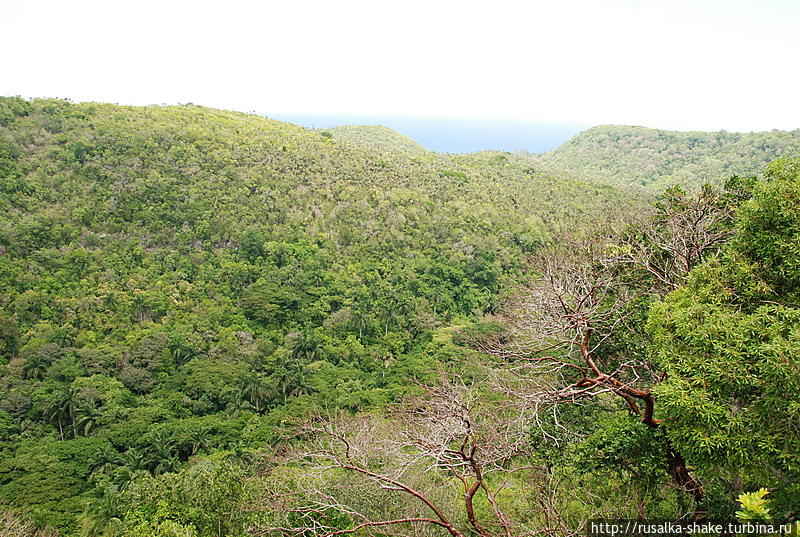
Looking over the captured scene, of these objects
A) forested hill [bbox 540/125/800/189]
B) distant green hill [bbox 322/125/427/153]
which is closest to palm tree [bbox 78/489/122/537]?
forested hill [bbox 540/125/800/189]

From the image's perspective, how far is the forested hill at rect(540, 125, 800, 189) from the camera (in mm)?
55844

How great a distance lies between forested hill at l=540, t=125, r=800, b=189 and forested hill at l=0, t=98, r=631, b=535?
22.0 meters

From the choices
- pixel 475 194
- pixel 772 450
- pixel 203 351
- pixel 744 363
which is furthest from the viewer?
pixel 475 194

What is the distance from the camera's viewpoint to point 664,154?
72.4m

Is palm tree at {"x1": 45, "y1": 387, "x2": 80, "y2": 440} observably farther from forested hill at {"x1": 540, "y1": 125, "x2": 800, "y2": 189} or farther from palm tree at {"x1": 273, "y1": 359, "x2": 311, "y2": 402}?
forested hill at {"x1": 540, "y1": 125, "x2": 800, "y2": 189}

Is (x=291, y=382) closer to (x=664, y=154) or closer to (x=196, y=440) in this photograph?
(x=196, y=440)

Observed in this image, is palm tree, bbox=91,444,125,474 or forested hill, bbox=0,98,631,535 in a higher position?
forested hill, bbox=0,98,631,535

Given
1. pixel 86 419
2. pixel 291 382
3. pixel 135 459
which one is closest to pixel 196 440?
pixel 135 459

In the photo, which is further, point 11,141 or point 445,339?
point 11,141

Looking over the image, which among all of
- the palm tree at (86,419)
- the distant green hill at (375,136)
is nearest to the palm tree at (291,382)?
the palm tree at (86,419)

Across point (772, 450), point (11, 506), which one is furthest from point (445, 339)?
point (772, 450)

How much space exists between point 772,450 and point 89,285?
1347 inches

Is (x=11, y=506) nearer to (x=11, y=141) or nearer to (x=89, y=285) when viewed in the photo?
(x=89, y=285)

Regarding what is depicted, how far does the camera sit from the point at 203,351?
2773cm
